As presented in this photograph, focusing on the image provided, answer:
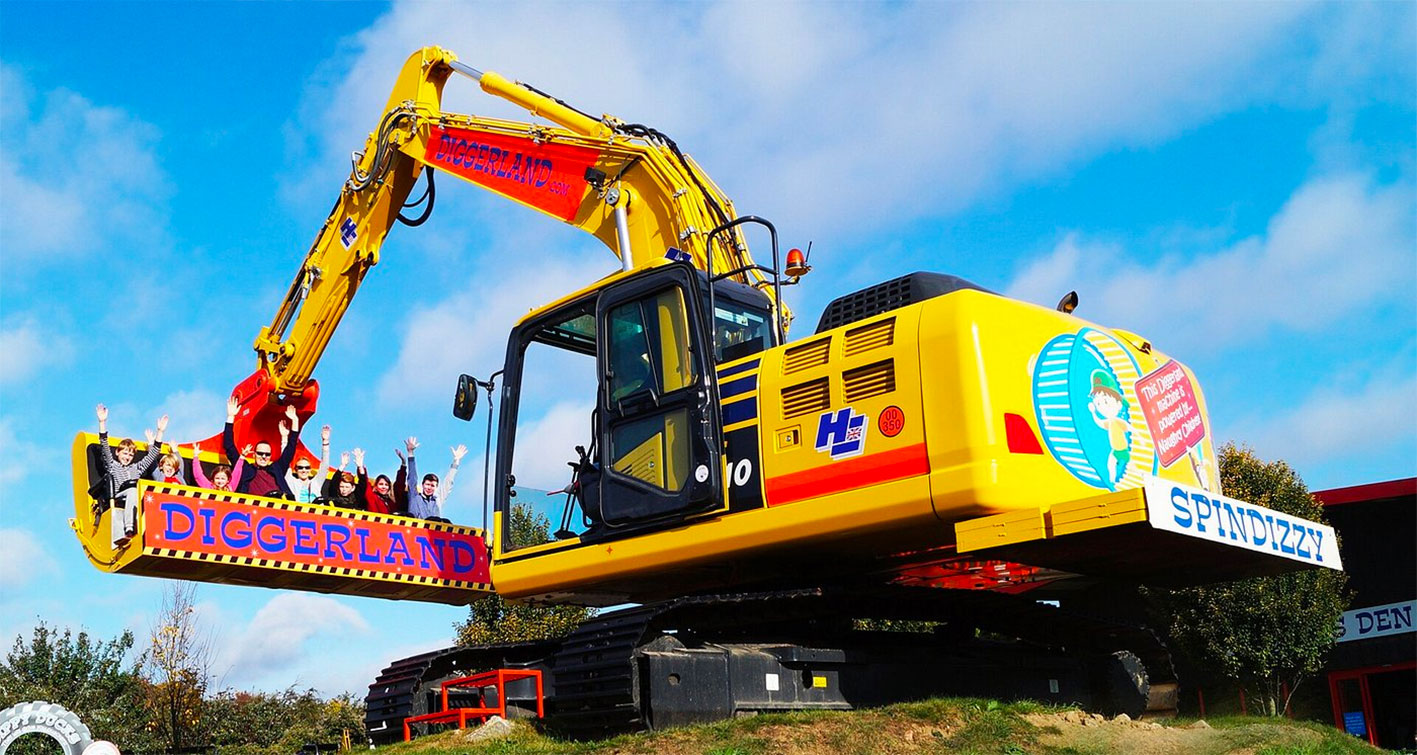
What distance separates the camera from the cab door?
9344 mm

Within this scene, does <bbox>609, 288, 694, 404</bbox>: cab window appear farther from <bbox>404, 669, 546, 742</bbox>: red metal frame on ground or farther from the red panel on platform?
the red panel on platform

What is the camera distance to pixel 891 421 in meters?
8.55

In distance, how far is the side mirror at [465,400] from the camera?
35.7 feet

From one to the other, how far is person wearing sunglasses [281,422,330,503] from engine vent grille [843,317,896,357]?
28.6 ft

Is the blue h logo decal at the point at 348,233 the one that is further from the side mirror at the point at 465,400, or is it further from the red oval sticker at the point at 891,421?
the red oval sticker at the point at 891,421

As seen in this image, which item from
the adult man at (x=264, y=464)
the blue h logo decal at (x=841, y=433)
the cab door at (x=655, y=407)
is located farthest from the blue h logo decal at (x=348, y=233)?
the blue h logo decal at (x=841, y=433)

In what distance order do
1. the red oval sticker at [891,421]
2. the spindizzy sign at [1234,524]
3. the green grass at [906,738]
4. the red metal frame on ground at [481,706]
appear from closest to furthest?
the spindizzy sign at [1234,524] < the green grass at [906,738] < the red oval sticker at [891,421] < the red metal frame on ground at [481,706]

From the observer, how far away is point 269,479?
50.7ft

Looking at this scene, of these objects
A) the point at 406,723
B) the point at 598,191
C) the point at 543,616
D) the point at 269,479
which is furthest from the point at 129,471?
the point at 543,616

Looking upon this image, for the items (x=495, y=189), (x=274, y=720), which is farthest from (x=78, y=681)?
(x=495, y=189)

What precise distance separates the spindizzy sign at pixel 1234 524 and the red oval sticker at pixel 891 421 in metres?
1.60

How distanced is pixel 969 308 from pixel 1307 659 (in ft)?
55.8

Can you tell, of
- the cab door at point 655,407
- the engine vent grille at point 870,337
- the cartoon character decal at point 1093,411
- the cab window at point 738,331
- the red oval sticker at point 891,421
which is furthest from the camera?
the cab window at point 738,331

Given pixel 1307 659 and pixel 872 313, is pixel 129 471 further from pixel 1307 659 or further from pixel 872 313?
pixel 1307 659
